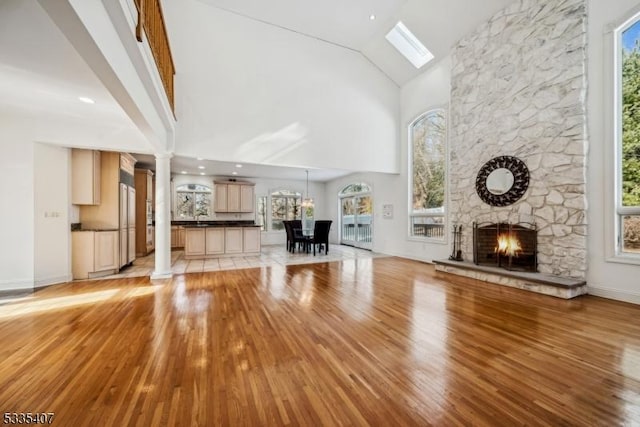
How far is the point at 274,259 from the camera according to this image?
7.26 meters

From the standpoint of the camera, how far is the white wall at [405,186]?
20.9 feet

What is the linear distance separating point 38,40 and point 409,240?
7.32m

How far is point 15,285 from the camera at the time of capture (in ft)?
13.8

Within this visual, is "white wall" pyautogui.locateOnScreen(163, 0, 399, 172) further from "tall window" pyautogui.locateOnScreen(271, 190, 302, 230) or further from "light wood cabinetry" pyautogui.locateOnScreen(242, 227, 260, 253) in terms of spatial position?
"tall window" pyautogui.locateOnScreen(271, 190, 302, 230)

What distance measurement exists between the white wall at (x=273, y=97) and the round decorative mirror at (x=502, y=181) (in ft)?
8.77

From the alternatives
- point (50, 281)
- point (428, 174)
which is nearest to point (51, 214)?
point (50, 281)

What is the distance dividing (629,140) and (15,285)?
9555mm

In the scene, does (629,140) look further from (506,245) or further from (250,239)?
(250,239)

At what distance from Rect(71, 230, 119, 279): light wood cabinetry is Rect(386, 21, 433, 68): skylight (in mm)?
7840

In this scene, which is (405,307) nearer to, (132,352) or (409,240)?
(132,352)

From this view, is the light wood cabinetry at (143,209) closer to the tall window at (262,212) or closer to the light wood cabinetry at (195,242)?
the light wood cabinetry at (195,242)

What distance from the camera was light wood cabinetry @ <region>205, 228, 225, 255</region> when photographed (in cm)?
752

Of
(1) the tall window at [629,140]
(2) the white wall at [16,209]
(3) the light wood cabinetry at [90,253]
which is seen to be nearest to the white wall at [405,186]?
(1) the tall window at [629,140]

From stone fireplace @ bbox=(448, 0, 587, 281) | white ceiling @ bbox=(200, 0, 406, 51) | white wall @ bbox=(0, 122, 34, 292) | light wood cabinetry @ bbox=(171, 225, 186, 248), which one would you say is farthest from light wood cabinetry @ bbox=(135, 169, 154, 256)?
stone fireplace @ bbox=(448, 0, 587, 281)
